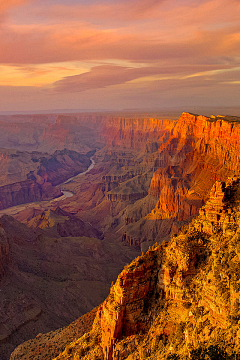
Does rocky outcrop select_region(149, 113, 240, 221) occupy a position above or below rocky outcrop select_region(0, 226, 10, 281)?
above

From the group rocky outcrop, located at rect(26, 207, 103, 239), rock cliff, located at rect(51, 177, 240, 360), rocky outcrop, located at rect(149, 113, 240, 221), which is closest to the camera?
rock cliff, located at rect(51, 177, 240, 360)

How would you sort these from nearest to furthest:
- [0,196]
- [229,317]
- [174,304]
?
[229,317], [174,304], [0,196]

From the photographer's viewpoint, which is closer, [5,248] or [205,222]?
[205,222]

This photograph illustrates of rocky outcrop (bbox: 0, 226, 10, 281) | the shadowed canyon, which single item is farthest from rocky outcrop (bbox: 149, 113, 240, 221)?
rocky outcrop (bbox: 0, 226, 10, 281)

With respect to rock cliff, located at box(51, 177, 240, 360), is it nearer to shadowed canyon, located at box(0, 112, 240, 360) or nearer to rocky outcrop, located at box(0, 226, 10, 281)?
shadowed canyon, located at box(0, 112, 240, 360)

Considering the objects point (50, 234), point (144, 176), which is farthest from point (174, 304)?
point (144, 176)

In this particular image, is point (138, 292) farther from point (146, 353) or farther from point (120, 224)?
point (120, 224)

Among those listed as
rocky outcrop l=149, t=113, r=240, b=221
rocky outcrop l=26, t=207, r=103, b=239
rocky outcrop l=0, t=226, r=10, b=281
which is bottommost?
rocky outcrop l=26, t=207, r=103, b=239

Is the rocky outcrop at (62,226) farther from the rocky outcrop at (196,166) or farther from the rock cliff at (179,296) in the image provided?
the rock cliff at (179,296)

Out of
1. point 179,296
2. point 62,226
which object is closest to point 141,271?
point 179,296
